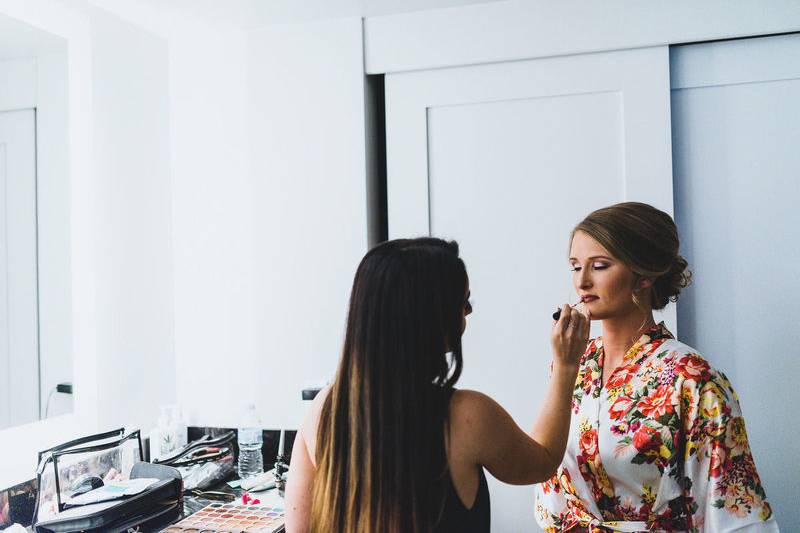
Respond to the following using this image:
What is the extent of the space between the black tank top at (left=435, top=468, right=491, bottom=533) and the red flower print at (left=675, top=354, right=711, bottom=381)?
0.51 metres

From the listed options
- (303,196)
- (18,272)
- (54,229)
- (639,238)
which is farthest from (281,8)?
(639,238)

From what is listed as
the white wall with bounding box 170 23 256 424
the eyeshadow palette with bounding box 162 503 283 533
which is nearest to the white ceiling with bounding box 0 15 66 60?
the white wall with bounding box 170 23 256 424

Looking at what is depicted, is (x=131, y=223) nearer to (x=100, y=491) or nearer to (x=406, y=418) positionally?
(x=100, y=491)

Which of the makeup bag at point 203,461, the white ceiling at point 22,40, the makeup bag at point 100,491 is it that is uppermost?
the white ceiling at point 22,40

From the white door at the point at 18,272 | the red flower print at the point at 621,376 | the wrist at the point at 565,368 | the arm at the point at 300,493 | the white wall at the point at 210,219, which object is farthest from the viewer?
the white wall at the point at 210,219

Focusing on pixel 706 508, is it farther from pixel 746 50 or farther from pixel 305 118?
pixel 305 118

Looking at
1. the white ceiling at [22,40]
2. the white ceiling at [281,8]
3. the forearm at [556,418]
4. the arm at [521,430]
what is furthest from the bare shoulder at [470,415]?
the white ceiling at [22,40]

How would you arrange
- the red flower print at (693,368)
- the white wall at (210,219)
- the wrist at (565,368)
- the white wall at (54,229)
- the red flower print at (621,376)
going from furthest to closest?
1. the white wall at (210,219)
2. the white wall at (54,229)
3. the red flower print at (621,376)
4. the red flower print at (693,368)
5. the wrist at (565,368)

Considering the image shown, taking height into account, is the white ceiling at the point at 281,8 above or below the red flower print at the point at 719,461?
above

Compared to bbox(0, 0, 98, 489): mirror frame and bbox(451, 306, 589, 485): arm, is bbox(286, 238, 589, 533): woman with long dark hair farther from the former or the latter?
bbox(0, 0, 98, 489): mirror frame

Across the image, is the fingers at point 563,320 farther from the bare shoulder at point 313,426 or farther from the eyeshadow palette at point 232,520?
the eyeshadow palette at point 232,520

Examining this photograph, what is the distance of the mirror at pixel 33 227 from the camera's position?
1.76m

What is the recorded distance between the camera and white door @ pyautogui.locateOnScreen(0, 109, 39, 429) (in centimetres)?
175

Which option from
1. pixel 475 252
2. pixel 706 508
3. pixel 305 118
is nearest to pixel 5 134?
pixel 305 118
